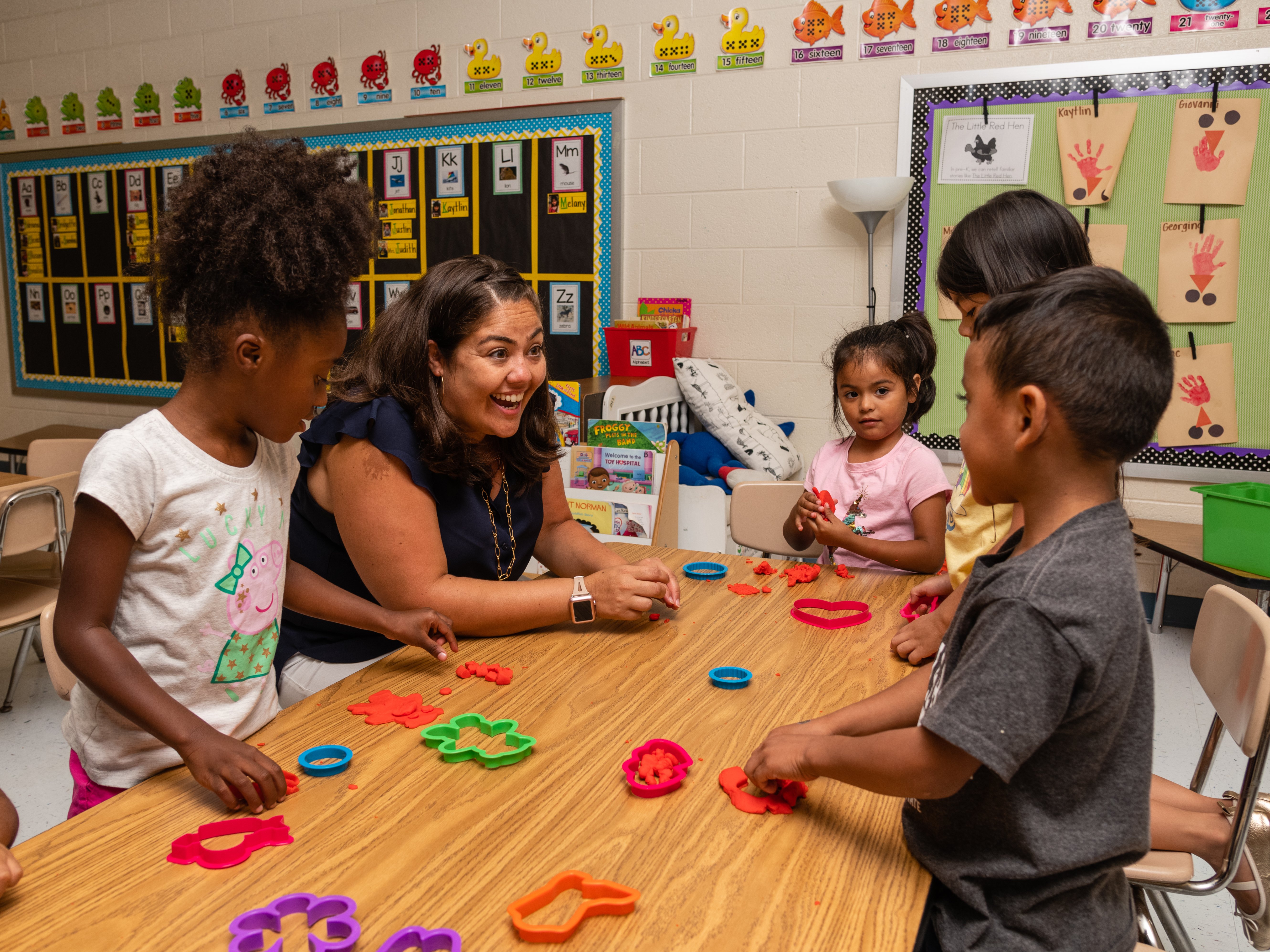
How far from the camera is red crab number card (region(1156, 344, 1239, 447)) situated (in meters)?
3.36

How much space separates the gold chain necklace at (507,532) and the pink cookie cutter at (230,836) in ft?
2.48

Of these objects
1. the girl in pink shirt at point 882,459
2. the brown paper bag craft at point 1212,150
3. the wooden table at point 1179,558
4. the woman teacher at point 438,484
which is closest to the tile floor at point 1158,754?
the wooden table at point 1179,558

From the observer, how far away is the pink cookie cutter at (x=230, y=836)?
82 cm

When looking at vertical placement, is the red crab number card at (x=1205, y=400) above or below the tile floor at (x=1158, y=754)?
above

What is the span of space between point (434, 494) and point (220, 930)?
0.85 meters

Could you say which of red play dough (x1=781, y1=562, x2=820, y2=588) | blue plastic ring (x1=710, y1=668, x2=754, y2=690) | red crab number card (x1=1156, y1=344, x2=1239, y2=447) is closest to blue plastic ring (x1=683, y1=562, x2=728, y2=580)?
red play dough (x1=781, y1=562, x2=820, y2=588)

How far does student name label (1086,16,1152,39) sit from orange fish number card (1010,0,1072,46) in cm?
8

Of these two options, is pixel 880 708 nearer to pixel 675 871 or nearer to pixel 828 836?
pixel 828 836

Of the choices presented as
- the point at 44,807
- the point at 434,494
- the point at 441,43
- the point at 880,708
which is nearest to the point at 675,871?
the point at 880,708

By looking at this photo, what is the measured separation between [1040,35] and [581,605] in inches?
124

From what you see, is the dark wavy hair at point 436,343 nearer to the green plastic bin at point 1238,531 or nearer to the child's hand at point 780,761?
the child's hand at point 780,761

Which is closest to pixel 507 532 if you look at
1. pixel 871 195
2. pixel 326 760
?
pixel 326 760

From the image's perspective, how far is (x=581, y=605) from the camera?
1.46 meters

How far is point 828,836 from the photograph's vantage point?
896mm
